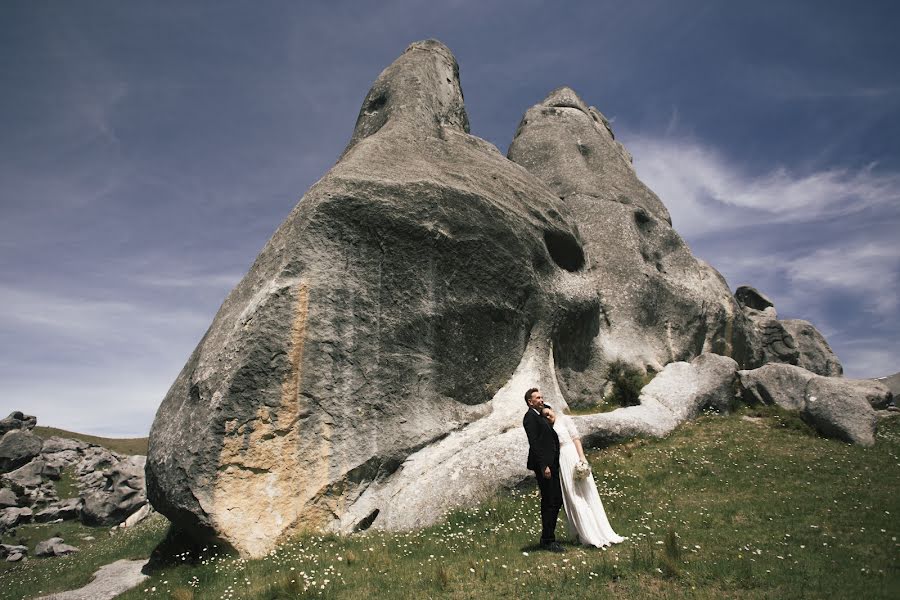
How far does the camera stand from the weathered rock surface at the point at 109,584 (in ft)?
48.0

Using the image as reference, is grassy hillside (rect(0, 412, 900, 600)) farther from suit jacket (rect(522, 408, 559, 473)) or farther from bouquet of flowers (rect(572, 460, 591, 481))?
suit jacket (rect(522, 408, 559, 473))

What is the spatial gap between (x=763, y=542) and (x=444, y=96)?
80.0 feet

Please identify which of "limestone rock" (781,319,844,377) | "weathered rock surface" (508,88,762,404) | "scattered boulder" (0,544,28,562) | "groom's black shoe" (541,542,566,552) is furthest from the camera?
"limestone rock" (781,319,844,377)

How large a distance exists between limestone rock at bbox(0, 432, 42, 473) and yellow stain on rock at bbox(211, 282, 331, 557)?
147ft

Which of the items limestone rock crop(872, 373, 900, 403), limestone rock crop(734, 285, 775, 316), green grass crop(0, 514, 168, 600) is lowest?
green grass crop(0, 514, 168, 600)

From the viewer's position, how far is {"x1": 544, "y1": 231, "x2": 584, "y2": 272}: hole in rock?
2467cm

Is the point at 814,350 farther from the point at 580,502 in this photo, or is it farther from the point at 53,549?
the point at 53,549

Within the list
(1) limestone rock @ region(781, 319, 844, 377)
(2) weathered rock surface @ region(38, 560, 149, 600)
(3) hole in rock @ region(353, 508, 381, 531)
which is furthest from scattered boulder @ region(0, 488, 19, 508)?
(1) limestone rock @ region(781, 319, 844, 377)

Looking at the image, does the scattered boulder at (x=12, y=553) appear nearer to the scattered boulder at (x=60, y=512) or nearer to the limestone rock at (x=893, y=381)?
the scattered boulder at (x=60, y=512)

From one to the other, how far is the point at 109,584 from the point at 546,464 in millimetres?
12645

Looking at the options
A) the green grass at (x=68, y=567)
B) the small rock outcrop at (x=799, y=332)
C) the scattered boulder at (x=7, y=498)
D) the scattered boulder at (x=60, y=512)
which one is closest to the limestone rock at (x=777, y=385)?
the small rock outcrop at (x=799, y=332)

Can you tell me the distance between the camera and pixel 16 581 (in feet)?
62.3

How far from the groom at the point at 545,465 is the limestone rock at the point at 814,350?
46990 millimetres

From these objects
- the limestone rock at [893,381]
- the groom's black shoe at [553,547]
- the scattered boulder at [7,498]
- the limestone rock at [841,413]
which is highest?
the limestone rock at [893,381]
